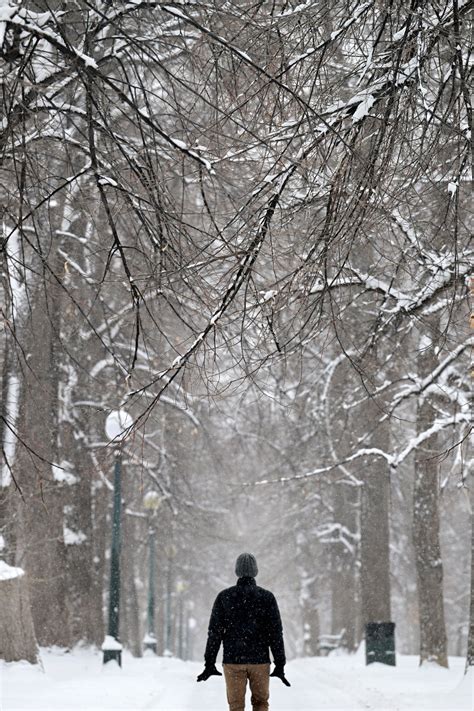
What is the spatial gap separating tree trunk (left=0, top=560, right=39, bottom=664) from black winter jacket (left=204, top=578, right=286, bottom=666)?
7104 mm

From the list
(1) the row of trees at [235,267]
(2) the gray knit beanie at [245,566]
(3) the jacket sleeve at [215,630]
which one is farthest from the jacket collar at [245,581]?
(1) the row of trees at [235,267]

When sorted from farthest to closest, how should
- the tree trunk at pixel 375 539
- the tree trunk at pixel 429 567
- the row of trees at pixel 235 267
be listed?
the tree trunk at pixel 375 539
the tree trunk at pixel 429 567
the row of trees at pixel 235 267

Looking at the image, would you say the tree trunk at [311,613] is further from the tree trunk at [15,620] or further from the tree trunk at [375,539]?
the tree trunk at [15,620]

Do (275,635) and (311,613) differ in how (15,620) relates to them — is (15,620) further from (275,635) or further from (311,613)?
(311,613)

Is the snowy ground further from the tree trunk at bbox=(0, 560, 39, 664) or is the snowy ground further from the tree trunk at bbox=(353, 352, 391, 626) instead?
the tree trunk at bbox=(353, 352, 391, 626)

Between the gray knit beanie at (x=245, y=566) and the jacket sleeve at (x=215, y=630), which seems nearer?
the jacket sleeve at (x=215, y=630)

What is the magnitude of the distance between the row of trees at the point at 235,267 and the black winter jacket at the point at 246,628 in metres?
1.74

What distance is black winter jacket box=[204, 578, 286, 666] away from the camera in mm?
8531

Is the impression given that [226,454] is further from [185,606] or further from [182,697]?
[185,606]

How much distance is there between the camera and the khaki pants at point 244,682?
8.52 m

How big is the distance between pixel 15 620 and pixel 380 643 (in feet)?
23.9

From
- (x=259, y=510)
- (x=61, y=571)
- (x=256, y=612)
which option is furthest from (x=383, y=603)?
(x=259, y=510)

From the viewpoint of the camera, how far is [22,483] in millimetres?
15844

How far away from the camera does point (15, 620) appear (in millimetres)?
15258
